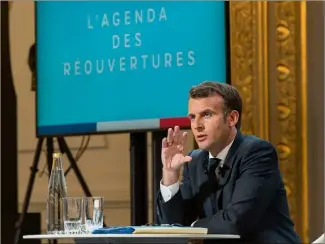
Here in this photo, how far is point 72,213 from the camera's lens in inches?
100.0

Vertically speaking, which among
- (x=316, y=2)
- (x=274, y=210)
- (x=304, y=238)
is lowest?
(x=304, y=238)

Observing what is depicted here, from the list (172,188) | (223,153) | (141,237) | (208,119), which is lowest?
(141,237)

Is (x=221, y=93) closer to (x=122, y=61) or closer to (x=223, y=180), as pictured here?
(x=223, y=180)

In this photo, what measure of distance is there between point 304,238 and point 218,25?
3.75 feet

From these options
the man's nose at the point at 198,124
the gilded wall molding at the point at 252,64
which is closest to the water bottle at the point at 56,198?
the man's nose at the point at 198,124

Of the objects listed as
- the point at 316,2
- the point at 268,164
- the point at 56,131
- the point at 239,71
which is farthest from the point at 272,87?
the point at 268,164

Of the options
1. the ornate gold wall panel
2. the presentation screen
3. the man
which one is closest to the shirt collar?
the man

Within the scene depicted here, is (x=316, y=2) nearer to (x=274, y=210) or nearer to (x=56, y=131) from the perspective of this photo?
(x=56, y=131)

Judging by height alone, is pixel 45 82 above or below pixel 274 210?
above

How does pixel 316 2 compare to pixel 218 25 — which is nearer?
pixel 218 25

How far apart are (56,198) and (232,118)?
622 mm

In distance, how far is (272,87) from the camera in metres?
4.15

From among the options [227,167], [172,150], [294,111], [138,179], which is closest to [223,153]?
[227,167]

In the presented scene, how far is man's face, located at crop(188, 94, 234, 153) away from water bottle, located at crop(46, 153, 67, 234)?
449mm
